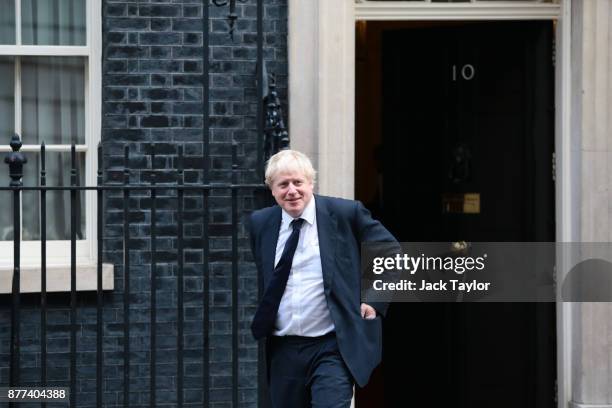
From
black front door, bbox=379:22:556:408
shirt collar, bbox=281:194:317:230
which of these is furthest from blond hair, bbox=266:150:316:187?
black front door, bbox=379:22:556:408

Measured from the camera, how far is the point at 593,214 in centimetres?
729

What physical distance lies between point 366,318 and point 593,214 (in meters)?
2.42

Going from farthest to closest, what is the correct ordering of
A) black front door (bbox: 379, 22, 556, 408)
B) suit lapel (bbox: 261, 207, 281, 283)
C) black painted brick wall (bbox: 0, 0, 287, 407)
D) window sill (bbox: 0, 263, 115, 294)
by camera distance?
black front door (bbox: 379, 22, 556, 408), black painted brick wall (bbox: 0, 0, 287, 407), window sill (bbox: 0, 263, 115, 294), suit lapel (bbox: 261, 207, 281, 283)

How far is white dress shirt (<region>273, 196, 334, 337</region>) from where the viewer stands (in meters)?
5.28

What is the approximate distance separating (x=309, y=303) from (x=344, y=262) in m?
0.24

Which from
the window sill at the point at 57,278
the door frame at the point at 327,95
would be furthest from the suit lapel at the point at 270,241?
the window sill at the point at 57,278

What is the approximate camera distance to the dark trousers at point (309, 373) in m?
5.21

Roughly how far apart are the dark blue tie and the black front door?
286 centimetres

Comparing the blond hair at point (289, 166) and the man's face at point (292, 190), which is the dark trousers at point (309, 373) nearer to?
the man's face at point (292, 190)

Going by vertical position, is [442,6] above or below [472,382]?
above

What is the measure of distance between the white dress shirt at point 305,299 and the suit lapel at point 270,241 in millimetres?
30

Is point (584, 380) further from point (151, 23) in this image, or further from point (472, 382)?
point (151, 23)

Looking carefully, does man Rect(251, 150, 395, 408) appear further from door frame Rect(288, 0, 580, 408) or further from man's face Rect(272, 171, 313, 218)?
door frame Rect(288, 0, 580, 408)

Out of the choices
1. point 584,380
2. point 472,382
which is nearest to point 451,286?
point 472,382
